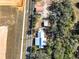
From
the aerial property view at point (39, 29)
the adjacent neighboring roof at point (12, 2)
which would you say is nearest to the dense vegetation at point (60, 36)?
the aerial property view at point (39, 29)

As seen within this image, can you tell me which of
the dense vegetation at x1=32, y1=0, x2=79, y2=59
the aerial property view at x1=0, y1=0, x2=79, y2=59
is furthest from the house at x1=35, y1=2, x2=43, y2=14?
the dense vegetation at x1=32, y1=0, x2=79, y2=59

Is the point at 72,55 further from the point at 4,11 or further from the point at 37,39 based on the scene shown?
the point at 4,11

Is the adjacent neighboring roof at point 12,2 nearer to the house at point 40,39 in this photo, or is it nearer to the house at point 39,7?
the house at point 39,7

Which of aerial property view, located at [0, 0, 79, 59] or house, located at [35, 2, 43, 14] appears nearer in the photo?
aerial property view, located at [0, 0, 79, 59]

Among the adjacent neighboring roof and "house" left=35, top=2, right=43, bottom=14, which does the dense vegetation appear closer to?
→ "house" left=35, top=2, right=43, bottom=14

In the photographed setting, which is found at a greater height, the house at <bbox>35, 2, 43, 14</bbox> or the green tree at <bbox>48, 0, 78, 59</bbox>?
the house at <bbox>35, 2, 43, 14</bbox>

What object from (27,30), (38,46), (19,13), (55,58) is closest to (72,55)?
(55,58)

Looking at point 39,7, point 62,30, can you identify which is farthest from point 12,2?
point 62,30
